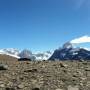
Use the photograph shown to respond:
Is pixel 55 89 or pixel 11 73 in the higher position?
pixel 11 73

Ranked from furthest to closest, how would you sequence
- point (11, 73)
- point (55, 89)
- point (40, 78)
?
point (11, 73)
point (40, 78)
point (55, 89)

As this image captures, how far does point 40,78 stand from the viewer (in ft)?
52.5

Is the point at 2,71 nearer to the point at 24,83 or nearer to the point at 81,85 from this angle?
the point at 24,83

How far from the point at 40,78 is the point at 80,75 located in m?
2.70

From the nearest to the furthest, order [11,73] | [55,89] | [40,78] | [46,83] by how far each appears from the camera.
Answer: [55,89] → [46,83] → [40,78] → [11,73]

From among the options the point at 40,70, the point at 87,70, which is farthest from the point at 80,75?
the point at 40,70

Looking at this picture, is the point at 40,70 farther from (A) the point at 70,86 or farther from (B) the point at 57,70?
(A) the point at 70,86

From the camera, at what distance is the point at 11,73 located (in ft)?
57.0

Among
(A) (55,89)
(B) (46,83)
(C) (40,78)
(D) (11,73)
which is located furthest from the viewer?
(D) (11,73)

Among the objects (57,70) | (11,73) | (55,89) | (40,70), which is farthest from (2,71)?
(55,89)

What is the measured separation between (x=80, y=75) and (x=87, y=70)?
5.60ft

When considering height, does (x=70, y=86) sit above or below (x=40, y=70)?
below

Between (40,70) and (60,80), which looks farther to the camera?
(40,70)

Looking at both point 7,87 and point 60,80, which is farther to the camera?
point 60,80
